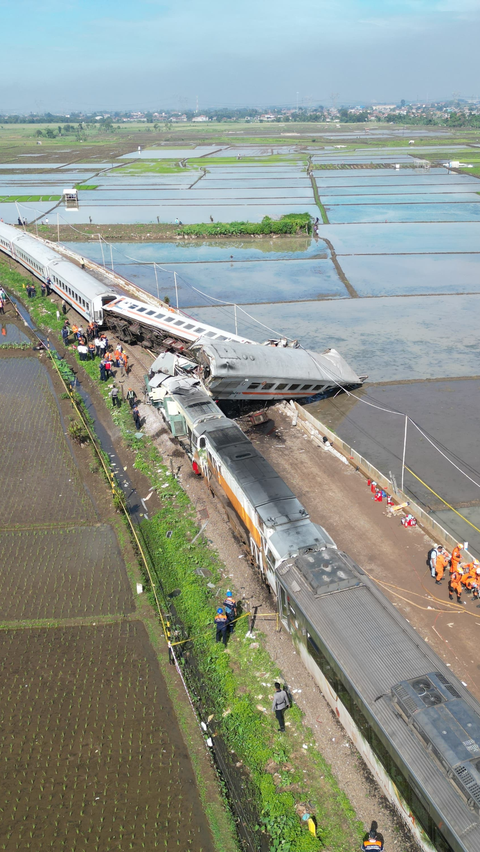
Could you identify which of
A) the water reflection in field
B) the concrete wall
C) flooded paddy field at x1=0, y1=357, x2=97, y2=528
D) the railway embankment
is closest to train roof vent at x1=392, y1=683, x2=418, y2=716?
the railway embankment

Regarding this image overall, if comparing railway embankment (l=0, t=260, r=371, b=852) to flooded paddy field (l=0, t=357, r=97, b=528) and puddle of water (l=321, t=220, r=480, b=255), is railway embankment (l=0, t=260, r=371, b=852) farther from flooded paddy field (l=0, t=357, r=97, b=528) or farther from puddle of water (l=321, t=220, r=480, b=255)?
puddle of water (l=321, t=220, r=480, b=255)

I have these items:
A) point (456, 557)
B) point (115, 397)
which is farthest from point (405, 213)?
point (456, 557)

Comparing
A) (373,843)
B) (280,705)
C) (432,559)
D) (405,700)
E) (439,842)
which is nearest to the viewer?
(439,842)

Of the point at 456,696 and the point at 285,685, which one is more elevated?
the point at 456,696

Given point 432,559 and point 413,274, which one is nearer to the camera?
point 432,559

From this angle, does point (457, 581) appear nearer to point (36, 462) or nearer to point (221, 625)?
point (221, 625)

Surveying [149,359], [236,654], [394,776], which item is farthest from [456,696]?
[149,359]

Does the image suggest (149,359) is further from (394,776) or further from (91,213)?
(91,213)
